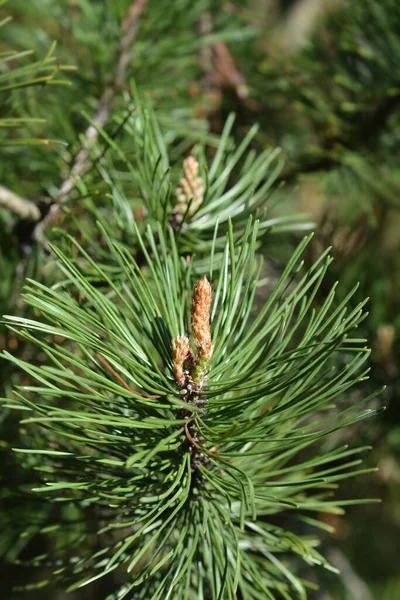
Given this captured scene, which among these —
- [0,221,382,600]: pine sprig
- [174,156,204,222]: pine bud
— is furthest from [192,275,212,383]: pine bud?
[174,156,204,222]: pine bud

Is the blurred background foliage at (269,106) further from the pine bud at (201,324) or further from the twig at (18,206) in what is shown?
the pine bud at (201,324)

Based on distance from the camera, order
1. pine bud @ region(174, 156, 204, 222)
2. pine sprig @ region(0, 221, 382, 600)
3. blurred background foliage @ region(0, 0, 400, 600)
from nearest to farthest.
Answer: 1. pine sprig @ region(0, 221, 382, 600)
2. pine bud @ region(174, 156, 204, 222)
3. blurred background foliage @ region(0, 0, 400, 600)

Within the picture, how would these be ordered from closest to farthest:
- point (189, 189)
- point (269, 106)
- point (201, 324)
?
1. point (201, 324)
2. point (189, 189)
3. point (269, 106)

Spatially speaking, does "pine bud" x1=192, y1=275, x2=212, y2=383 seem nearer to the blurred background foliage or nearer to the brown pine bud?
the brown pine bud

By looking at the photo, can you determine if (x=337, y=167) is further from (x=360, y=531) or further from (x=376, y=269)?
(x=360, y=531)

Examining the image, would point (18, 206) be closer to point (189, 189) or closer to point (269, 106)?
point (189, 189)

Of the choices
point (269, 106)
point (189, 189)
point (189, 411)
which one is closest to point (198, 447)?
point (189, 411)

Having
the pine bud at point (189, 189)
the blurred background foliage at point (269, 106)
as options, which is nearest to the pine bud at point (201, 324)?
the pine bud at point (189, 189)

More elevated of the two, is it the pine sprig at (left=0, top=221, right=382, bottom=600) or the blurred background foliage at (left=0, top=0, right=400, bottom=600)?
the blurred background foliage at (left=0, top=0, right=400, bottom=600)
